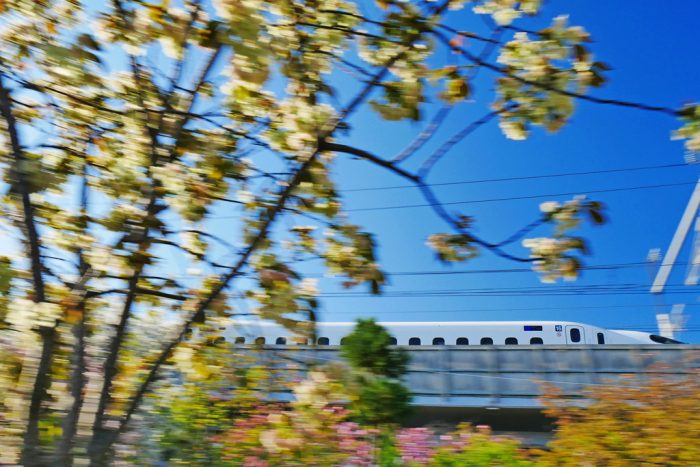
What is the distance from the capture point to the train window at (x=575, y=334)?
21.4 meters

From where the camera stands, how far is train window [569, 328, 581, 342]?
842 inches

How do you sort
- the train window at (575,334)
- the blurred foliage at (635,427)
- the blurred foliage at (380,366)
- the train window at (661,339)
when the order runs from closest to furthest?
the blurred foliage at (635,427) < the blurred foliage at (380,366) < the train window at (575,334) < the train window at (661,339)

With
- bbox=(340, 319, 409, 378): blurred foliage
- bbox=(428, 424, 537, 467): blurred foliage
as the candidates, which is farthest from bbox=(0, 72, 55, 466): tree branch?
bbox=(340, 319, 409, 378): blurred foliage

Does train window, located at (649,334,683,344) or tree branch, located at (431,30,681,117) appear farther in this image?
train window, located at (649,334,683,344)

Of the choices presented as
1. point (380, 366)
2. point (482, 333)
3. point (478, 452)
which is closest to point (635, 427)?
point (478, 452)

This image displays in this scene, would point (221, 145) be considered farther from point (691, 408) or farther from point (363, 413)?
point (363, 413)

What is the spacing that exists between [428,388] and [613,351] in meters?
5.10

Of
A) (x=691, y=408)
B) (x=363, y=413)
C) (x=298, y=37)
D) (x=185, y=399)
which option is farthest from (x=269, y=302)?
(x=363, y=413)

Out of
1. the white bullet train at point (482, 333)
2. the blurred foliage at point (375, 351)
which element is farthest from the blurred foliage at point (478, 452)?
the white bullet train at point (482, 333)

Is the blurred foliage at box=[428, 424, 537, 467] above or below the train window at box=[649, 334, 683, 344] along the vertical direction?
below

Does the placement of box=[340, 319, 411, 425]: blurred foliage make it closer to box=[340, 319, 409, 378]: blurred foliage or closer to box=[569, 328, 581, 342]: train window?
box=[340, 319, 409, 378]: blurred foliage

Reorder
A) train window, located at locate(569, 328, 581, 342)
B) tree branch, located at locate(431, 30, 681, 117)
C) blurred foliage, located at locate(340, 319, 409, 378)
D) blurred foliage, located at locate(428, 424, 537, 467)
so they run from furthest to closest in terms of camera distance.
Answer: train window, located at locate(569, 328, 581, 342), blurred foliage, located at locate(340, 319, 409, 378), blurred foliage, located at locate(428, 424, 537, 467), tree branch, located at locate(431, 30, 681, 117)

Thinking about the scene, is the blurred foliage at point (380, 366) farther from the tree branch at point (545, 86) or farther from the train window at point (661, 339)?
the train window at point (661, 339)

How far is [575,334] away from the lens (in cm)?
2150
